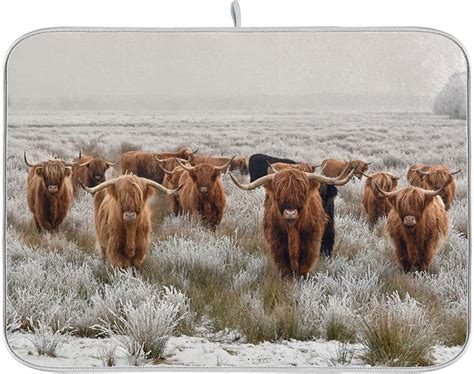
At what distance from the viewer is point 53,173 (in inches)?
198

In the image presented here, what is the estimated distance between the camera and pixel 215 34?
4965 millimetres

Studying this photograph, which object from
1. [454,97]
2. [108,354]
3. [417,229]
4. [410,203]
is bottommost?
[108,354]

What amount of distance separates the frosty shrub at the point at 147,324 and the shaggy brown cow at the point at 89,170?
0.68 meters

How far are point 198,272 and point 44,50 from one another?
144cm

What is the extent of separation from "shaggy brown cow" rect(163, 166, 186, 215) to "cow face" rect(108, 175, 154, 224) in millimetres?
111

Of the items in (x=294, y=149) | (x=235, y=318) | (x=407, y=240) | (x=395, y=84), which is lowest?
(x=235, y=318)

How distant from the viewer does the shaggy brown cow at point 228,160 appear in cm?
497

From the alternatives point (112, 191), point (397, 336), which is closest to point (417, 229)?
point (397, 336)

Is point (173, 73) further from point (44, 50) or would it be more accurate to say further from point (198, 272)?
point (198, 272)

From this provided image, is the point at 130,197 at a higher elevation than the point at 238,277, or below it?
higher

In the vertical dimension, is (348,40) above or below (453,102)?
above

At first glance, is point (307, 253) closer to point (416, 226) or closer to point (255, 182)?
point (255, 182)

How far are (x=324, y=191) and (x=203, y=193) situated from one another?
2.14ft

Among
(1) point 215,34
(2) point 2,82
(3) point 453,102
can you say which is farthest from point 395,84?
(2) point 2,82
